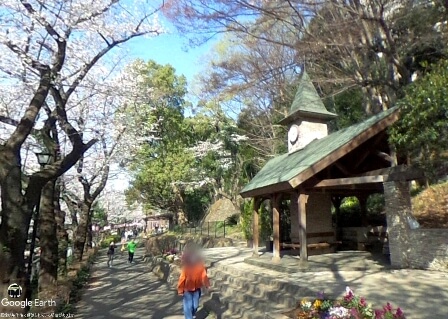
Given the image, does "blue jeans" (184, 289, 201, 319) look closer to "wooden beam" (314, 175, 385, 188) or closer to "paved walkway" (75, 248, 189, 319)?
"paved walkway" (75, 248, 189, 319)

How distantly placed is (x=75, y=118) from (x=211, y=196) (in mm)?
23231

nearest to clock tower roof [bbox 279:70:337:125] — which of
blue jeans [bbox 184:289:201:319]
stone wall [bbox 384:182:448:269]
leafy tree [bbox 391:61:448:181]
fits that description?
stone wall [bbox 384:182:448:269]

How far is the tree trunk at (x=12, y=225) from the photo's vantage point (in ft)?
16.2

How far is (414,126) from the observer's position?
738cm

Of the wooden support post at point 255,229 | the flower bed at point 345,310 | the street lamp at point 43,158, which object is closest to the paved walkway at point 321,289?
the flower bed at point 345,310

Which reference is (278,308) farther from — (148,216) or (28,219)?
(148,216)

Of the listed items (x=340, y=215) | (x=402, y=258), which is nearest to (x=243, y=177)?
(x=340, y=215)

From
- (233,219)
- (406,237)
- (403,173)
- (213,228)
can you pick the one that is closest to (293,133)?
(403,173)

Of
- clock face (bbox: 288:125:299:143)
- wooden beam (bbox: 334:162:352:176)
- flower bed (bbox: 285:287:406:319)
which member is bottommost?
flower bed (bbox: 285:287:406:319)

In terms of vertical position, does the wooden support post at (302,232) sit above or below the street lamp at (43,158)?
below

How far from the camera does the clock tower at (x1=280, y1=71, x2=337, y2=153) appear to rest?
12617 mm

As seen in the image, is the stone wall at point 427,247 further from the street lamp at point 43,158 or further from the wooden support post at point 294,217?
the street lamp at point 43,158

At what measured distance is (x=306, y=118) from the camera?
12875mm

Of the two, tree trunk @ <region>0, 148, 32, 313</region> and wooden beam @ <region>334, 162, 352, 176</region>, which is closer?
tree trunk @ <region>0, 148, 32, 313</region>
